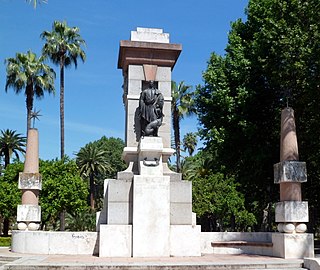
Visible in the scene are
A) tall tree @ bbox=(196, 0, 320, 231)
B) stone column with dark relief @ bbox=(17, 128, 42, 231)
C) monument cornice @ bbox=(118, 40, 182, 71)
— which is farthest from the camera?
tall tree @ bbox=(196, 0, 320, 231)

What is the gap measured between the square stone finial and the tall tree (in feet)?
23.1

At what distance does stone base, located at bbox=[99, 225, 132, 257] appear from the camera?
48.5ft

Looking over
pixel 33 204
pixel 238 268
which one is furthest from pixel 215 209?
pixel 238 268

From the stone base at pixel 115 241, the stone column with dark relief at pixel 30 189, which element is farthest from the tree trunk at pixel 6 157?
the stone base at pixel 115 241

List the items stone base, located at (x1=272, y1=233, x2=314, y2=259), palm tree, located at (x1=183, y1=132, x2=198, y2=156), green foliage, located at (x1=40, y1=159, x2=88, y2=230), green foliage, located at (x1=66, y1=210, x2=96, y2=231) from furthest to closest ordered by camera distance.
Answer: palm tree, located at (x1=183, y1=132, x2=198, y2=156)
green foliage, located at (x1=66, y1=210, x2=96, y2=231)
green foliage, located at (x1=40, y1=159, x2=88, y2=230)
stone base, located at (x1=272, y1=233, x2=314, y2=259)

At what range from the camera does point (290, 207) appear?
14.9 meters

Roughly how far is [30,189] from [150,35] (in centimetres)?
717

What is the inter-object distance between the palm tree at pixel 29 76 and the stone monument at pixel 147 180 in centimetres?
2670

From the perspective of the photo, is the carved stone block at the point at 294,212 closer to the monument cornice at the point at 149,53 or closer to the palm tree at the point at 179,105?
the monument cornice at the point at 149,53

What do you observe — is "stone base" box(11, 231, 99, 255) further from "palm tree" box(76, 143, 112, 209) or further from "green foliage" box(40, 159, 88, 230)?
"palm tree" box(76, 143, 112, 209)

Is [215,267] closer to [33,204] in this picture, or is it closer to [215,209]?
[33,204]

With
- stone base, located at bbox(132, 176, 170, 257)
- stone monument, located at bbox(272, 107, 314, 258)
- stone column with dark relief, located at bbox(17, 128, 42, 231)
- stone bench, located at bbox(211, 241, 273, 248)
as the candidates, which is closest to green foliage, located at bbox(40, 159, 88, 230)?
stone column with dark relief, located at bbox(17, 128, 42, 231)

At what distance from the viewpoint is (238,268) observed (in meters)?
12.1

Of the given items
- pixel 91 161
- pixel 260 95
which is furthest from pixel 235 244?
pixel 91 161
